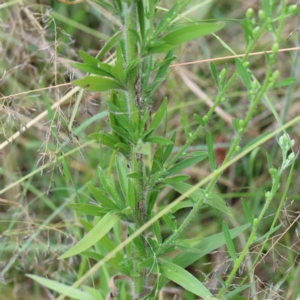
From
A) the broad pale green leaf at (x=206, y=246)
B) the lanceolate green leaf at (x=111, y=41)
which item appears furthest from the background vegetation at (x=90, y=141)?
the lanceolate green leaf at (x=111, y=41)

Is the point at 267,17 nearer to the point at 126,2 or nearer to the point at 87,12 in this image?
the point at 126,2

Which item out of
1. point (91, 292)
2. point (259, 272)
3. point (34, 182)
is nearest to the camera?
point (91, 292)

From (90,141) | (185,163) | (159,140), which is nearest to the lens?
(159,140)

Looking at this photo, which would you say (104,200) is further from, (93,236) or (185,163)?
(185,163)

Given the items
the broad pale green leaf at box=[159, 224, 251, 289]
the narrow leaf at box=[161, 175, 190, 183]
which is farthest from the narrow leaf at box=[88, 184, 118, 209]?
the broad pale green leaf at box=[159, 224, 251, 289]

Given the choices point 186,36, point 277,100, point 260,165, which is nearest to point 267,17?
point 186,36

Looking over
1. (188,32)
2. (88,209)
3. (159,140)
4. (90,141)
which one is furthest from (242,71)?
(90,141)
